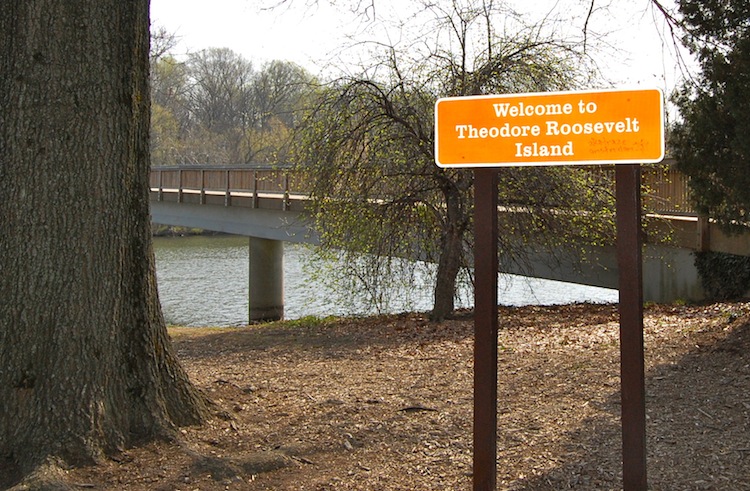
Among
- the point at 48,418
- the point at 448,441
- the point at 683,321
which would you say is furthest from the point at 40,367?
the point at 683,321

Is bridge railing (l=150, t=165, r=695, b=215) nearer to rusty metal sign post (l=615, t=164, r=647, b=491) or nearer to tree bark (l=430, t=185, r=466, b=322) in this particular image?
tree bark (l=430, t=185, r=466, b=322)

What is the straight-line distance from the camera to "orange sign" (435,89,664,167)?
3.76 metres

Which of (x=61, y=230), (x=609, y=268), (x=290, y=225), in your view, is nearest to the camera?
(x=61, y=230)

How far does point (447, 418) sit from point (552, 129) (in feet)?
8.87

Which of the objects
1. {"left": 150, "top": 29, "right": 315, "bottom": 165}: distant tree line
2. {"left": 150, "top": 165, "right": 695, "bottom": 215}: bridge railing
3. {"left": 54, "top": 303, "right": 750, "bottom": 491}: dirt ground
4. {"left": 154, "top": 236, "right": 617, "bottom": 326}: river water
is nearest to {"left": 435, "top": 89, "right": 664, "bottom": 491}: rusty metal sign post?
{"left": 54, "top": 303, "right": 750, "bottom": 491}: dirt ground

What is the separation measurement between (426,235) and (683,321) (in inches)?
146

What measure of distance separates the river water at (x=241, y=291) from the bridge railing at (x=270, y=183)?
172cm

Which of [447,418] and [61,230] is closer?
[61,230]

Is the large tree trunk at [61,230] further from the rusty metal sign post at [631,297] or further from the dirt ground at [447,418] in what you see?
the rusty metal sign post at [631,297]

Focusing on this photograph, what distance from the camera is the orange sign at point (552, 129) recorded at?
148 inches

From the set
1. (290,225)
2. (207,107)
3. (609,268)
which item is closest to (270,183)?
(290,225)

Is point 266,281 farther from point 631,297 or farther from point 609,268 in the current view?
point 631,297

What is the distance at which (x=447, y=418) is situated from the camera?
5938mm

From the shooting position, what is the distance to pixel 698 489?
4.62 m
